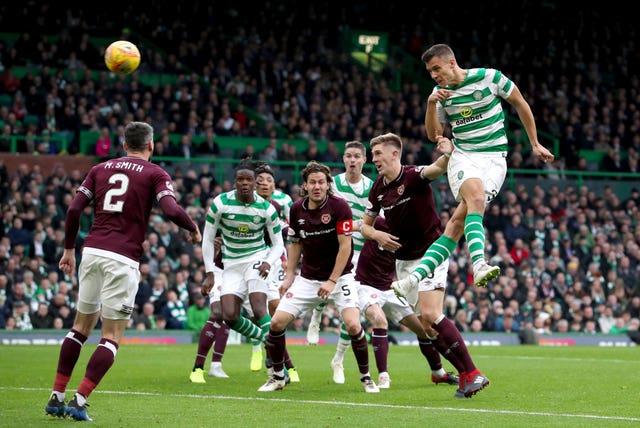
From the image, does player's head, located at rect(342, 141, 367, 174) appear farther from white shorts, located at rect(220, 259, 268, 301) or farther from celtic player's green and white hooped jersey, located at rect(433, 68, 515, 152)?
celtic player's green and white hooped jersey, located at rect(433, 68, 515, 152)

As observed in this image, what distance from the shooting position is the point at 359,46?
37.6m

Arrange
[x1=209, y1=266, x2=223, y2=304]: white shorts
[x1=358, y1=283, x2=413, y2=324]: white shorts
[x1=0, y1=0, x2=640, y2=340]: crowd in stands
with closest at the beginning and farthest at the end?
[x1=358, y1=283, x2=413, y2=324]: white shorts
[x1=209, y1=266, x2=223, y2=304]: white shorts
[x1=0, y1=0, x2=640, y2=340]: crowd in stands

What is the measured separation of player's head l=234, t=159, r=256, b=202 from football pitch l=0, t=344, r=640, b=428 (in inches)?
90.5

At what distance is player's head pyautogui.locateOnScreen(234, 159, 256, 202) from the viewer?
528 inches

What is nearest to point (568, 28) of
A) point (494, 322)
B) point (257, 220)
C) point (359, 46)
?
point (359, 46)

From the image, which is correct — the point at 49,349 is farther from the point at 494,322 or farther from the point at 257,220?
the point at 494,322

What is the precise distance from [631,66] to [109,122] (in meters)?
20.9

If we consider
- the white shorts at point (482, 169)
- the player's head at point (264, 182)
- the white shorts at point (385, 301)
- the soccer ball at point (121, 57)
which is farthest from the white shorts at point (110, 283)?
the player's head at point (264, 182)

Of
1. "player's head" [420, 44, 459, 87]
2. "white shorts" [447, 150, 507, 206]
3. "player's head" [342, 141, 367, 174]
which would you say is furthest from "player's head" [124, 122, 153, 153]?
"player's head" [342, 141, 367, 174]

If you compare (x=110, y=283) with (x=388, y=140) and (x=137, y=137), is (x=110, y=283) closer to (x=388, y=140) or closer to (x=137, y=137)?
(x=137, y=137)

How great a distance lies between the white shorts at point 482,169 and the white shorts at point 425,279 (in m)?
1.15

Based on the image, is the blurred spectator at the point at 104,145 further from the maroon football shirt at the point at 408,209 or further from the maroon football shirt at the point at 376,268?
the maroon football shirt at the point at 408,209

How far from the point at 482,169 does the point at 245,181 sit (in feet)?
12.7

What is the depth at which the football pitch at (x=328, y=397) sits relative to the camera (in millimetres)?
8891
